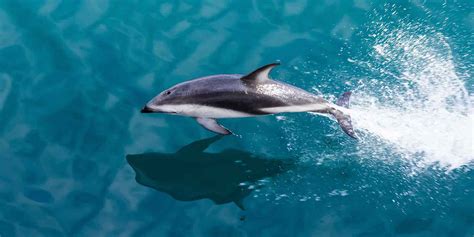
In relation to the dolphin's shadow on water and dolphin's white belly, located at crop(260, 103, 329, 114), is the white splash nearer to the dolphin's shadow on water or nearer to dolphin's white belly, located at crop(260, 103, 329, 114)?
dolphin's white belly, located at crop(260, 103, 329, 114)

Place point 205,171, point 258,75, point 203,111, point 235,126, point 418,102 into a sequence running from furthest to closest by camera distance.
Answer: point 418,102 → point 235,126 → point 205,171 → point 203,111 → point 258,75

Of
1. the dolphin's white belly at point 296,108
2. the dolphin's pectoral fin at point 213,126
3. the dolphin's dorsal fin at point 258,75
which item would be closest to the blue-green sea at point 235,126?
the dolphin's pectoral fin at point 213,126

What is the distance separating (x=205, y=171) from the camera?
7348 mm

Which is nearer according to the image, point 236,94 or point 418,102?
point 236,94

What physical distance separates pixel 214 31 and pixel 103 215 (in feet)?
13.1

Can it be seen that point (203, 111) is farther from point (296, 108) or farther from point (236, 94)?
point (296, 108)

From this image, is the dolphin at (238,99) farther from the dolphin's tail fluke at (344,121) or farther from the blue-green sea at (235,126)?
the blue-green sea at (235,126)

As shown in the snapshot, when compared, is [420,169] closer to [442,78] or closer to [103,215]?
[442,78]

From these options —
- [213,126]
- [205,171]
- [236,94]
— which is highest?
[236,94]

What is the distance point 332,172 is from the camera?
285 inches

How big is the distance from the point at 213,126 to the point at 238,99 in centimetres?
57

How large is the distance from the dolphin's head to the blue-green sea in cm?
63

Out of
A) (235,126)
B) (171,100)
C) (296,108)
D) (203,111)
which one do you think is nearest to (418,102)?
(296,108)

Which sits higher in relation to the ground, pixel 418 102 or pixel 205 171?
pixel 418 102
